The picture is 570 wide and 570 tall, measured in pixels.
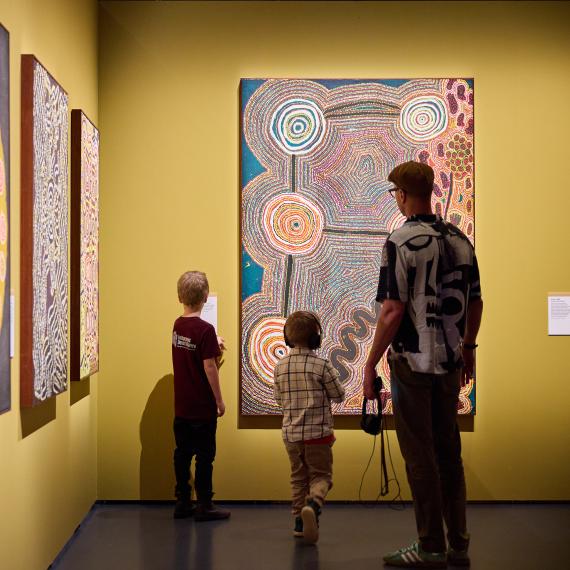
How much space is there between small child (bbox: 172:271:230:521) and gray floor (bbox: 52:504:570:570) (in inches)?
10.1

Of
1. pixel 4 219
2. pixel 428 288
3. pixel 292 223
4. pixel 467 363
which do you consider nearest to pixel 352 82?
pixel 292 223

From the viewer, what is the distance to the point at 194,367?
3.99 metres

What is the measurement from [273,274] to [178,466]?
1164 mm

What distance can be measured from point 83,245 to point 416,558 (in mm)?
2118

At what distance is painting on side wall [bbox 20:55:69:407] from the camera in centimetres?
286

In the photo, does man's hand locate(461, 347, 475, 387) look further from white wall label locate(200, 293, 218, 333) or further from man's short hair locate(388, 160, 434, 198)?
white wall label locate(200, 293, 218, 333)

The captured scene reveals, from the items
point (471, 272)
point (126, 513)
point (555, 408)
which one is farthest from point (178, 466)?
point (555, 408)

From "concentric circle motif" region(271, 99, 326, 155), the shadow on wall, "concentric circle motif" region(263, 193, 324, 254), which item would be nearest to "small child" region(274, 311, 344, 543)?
"concentric circle motif" region(263, 193, 324, 254)

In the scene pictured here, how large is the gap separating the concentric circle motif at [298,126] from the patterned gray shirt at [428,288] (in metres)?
1.37

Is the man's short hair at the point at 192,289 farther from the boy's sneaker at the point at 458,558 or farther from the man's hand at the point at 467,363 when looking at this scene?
the boy's sneaker at the point at 458,558

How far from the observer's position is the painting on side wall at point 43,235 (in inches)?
112

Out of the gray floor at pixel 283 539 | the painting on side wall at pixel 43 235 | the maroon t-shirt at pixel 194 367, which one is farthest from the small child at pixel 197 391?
the painting on side wall at pixel 43 235

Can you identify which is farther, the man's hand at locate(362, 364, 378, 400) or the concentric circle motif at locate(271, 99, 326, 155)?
the concentric circle motif at locate(271, 99, 326, 155)

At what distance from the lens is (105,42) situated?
4.45 metres
